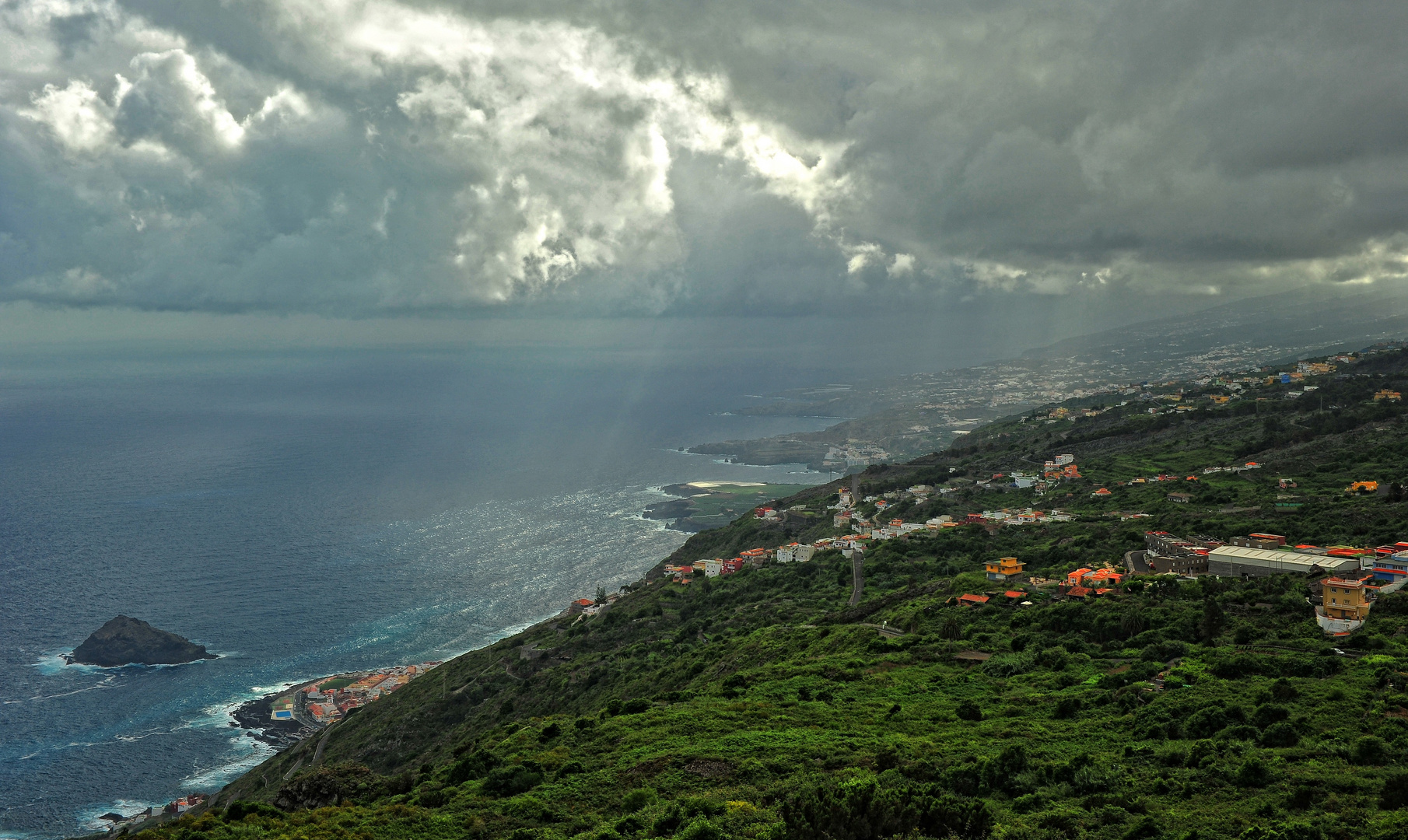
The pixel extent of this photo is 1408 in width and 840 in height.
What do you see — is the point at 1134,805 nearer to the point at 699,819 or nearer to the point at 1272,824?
the point at 1272,824

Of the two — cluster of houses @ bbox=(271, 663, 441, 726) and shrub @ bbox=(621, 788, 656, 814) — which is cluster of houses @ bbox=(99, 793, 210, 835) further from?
shrub @ bbox=(621, 788, 656, 814)

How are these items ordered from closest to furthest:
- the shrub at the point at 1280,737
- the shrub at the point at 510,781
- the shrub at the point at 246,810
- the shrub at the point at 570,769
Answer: the shrub at the point at 1280,737
the shrub at the point at 246,810
the shrub at the point at 510,781
the shrub at the point at 570,769

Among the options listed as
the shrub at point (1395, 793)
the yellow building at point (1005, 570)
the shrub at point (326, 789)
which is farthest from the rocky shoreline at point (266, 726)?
the shrub at point (1395, 793)

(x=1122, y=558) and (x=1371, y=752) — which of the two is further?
(x=1122, y=558)

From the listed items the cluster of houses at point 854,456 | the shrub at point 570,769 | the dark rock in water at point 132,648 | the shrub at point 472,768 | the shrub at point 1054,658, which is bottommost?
the dark rock in water at point 132,648

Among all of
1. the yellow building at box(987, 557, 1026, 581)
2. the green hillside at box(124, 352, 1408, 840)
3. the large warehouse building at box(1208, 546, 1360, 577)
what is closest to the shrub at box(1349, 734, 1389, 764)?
the green hillside at box(124, 352, 1408, 840)

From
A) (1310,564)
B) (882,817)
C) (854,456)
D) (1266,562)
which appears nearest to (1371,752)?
(882,817)

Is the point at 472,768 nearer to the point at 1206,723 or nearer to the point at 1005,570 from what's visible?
the point at 1206,723

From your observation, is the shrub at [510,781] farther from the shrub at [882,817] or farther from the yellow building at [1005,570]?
the yellow building at [1005,570]
